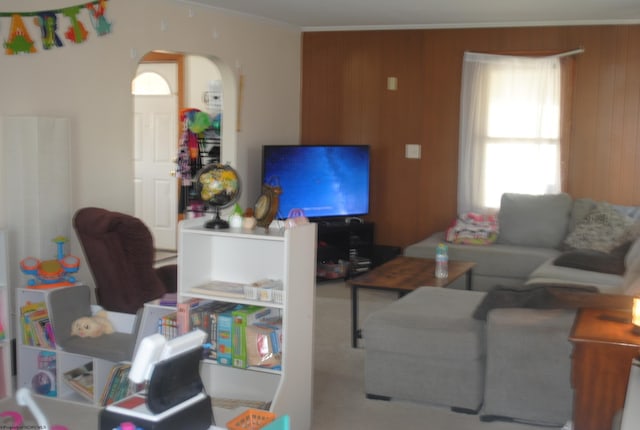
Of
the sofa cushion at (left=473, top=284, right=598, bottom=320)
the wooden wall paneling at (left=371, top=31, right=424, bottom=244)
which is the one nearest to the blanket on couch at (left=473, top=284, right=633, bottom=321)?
the sofa cushion at (left=473, top=284, right=598, bottom=320)

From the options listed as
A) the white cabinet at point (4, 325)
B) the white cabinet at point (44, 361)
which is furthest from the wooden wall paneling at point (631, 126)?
the white cabinet at point (4, 325)

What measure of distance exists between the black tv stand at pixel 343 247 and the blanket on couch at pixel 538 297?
3286 millimetres

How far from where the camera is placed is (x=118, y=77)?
5441mm

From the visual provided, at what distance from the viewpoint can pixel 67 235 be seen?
4.82m

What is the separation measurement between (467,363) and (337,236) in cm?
340

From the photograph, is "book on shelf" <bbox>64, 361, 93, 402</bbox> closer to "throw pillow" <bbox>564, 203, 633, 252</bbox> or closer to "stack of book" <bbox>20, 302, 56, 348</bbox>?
"stack of book" <bbox>20, 302, 56, 348</bbox>

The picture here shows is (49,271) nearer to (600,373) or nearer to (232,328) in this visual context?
(232,328)

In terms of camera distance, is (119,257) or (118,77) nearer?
(119,257)

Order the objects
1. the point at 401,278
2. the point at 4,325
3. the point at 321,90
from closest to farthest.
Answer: the point at 4,325 → the point at 401,278 → the point at 321,90

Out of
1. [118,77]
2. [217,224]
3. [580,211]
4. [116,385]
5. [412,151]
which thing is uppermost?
[118,77]

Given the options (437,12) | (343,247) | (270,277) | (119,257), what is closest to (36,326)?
(119,257)

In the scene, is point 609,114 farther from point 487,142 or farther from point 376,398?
point 376,398

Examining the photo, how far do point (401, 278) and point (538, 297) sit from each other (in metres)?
1.57

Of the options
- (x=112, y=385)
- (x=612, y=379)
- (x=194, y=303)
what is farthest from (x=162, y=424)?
(x=112, y=385)
